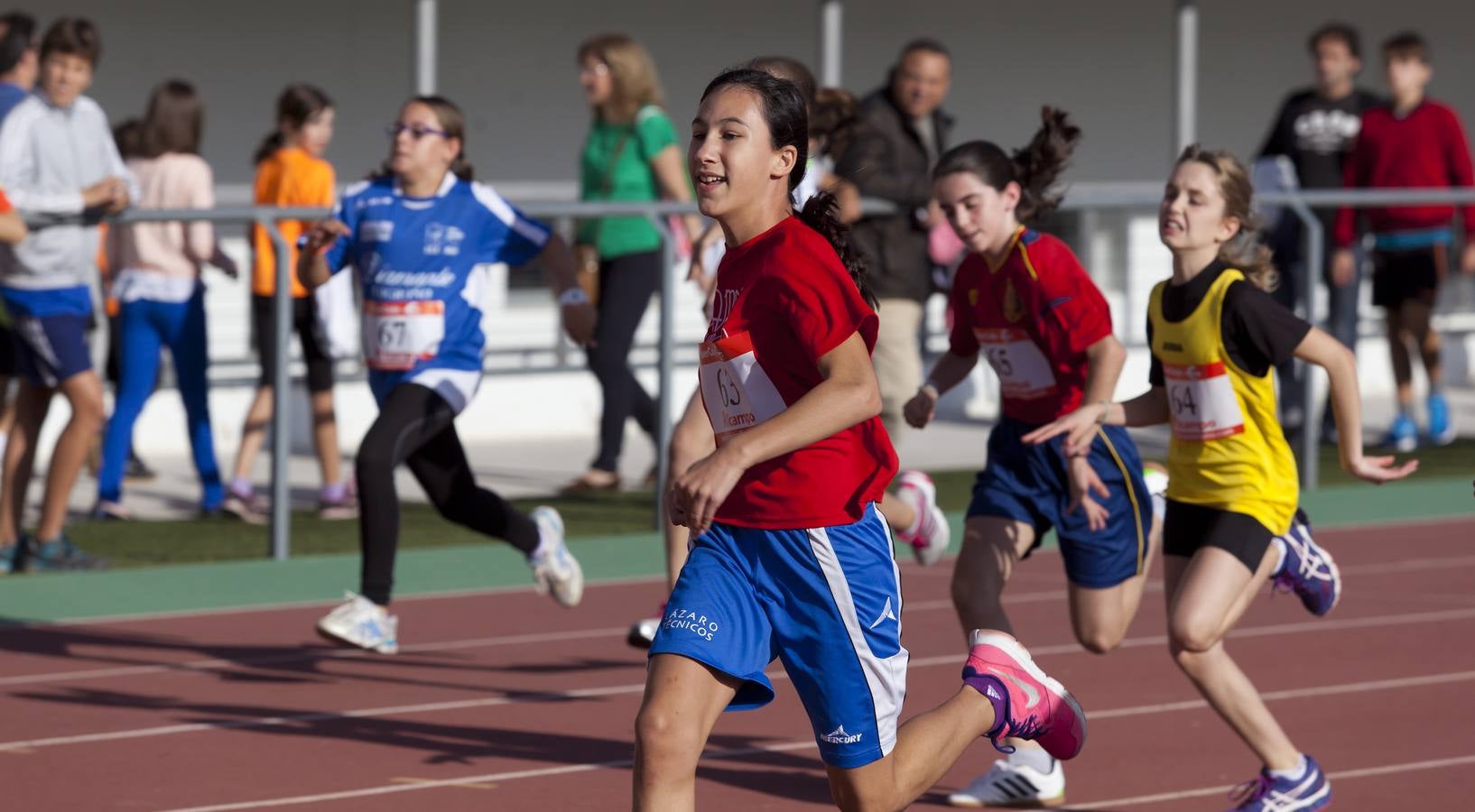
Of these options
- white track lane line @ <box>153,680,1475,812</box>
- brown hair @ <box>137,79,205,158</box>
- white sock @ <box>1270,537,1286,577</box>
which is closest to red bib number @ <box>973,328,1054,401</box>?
white sock @ <box>1270,537,1286,577</box>

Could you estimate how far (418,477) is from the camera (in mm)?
7789

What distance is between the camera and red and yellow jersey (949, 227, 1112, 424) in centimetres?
615

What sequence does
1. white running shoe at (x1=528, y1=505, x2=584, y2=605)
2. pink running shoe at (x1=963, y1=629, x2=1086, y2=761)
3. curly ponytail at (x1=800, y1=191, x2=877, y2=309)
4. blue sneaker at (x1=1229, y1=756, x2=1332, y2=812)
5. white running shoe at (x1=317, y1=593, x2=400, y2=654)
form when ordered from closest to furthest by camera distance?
curly ponytail at (x1=800, y1=191, x2=877, y2=309) → pink running shoe at (x1=963, y1=629, x2=1086, y2=761) → blue sneaker at (x1=1229, y1=756, x2=1332, y2=812) → white running shoe at (x1=317, y1=593, x2=400, y2=654) → white running shoe at (x1=528, y1=505, x2=584, y2=605)

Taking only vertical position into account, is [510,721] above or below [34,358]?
below

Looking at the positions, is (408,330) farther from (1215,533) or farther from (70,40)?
(1215,533)

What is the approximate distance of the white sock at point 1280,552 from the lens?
19.3 feet

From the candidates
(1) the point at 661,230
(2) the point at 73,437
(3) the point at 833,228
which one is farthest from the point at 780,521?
(1) the point at 661,230

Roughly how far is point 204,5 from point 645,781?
1064cm

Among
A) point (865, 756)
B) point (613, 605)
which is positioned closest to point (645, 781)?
point (865, 756)

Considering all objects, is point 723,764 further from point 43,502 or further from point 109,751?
point 43,502

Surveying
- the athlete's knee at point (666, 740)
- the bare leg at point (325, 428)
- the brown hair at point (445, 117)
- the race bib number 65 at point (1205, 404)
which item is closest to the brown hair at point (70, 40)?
the brown hair at point (445, 117)

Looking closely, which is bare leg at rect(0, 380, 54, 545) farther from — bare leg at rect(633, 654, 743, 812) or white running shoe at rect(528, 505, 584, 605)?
bare leg at rect(633, 654, 743, 812)

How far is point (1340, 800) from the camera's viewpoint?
5.90m

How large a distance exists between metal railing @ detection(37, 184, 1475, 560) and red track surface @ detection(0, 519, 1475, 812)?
895 millimetres
